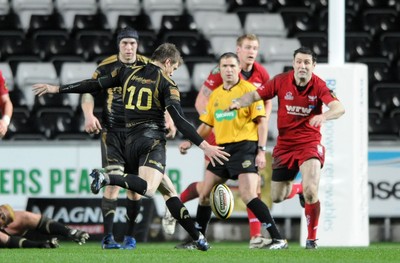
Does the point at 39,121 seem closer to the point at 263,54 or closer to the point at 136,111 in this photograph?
the point at 263,54

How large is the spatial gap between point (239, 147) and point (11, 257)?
2.86 meters

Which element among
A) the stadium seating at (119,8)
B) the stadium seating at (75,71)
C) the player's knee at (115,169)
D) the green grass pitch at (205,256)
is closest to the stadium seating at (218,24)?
the stadium seating at (119,8)

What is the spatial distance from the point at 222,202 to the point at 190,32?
289 inches

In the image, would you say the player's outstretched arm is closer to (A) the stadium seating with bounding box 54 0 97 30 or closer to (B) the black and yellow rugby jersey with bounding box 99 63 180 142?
(B) the black and yellow rugby jersey with bounding box 99 63 180 142

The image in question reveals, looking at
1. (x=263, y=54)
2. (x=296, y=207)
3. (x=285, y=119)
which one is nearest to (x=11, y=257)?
(x=285, y=119)

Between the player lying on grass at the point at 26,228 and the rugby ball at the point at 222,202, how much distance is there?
1443 mm

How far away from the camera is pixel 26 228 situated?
1289 centimetres

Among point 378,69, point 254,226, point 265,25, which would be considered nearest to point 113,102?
point 254,226

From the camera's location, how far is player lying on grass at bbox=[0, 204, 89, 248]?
12.2 meters

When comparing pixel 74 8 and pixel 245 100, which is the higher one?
pixel 74 8

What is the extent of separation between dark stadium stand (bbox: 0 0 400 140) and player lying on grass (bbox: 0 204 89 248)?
12.9 ft

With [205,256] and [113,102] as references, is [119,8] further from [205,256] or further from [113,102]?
[205,256]

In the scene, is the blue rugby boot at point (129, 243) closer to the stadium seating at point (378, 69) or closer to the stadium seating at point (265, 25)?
the stadium seating at point (378, 69)

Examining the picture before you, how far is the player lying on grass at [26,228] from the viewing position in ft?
40.0
